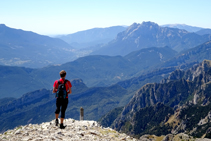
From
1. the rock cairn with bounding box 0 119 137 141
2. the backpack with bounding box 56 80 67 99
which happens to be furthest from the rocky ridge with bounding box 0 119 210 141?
the backpack with bounding box 56 80 67 99

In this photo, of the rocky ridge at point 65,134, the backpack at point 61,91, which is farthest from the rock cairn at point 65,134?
the backpack at point 61,91

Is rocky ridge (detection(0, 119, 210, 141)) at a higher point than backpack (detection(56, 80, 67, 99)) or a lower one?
lower

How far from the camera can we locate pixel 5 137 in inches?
1107

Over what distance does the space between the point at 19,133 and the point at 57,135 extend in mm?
5166

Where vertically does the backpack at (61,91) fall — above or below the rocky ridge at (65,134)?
above

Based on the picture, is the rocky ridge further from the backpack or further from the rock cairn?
the backpack

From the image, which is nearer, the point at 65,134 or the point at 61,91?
the point at 65,134

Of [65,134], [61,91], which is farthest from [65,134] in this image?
[61,91]

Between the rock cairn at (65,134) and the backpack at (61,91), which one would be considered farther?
the backpack at (61,91)

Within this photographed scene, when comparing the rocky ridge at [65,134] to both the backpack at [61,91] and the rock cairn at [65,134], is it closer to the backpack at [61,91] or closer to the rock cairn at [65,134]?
the rock cairn at [65,134]

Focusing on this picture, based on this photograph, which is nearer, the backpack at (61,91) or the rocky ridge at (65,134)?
the rocky ridge at (65,134)

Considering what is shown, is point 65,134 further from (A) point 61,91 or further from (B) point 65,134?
(A) point 61,91

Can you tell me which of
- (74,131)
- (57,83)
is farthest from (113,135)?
(57,83)

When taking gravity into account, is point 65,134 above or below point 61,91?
below
